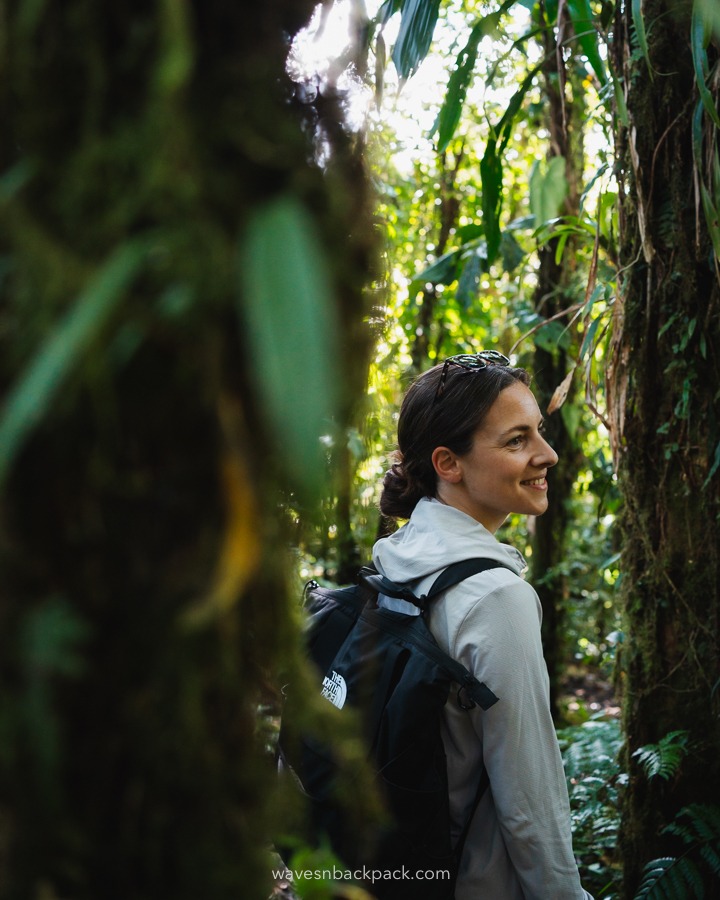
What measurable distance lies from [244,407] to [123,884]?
0.29 meters

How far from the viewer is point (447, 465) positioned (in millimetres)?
1749

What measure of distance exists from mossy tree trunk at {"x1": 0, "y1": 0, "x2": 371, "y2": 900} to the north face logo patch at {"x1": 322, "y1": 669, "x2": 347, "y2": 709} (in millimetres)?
943

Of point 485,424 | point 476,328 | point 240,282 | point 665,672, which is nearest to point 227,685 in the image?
point 240,282

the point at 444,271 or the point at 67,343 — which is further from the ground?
the point at 444,271

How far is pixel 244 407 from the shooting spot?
1.57ft

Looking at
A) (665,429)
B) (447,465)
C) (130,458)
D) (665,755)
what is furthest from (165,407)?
(665,755)

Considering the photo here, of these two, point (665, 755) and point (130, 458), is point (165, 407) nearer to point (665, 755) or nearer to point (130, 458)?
point (130, 458)

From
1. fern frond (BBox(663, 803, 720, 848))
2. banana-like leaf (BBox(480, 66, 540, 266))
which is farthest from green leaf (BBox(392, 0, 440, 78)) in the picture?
fern frond (BBox(663, 803, 720, 848))

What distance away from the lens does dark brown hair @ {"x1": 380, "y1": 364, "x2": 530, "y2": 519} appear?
175cm

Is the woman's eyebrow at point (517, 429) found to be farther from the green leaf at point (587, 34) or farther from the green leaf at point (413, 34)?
the green leaf at point (587, 34)

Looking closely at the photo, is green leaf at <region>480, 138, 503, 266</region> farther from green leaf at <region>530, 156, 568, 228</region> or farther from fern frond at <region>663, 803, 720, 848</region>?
fern frond at <region>663, 803, 720, 848</region>

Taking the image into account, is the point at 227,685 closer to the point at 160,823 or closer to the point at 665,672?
the point at 160,823

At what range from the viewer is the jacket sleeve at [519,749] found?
1351mm

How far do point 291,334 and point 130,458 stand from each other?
0.15 metres
